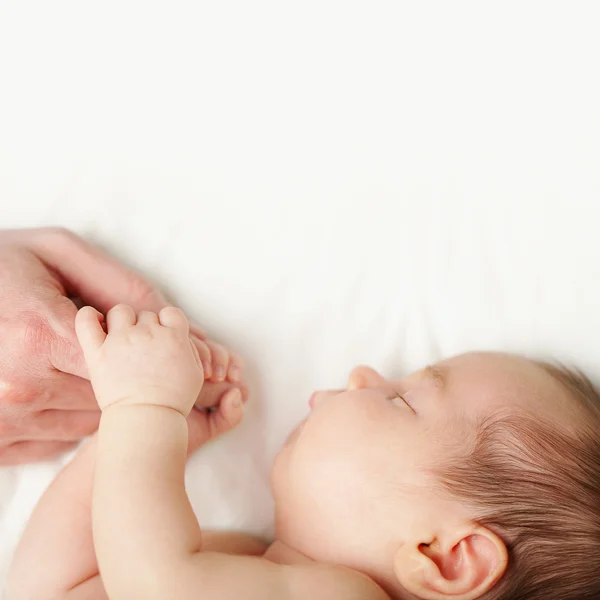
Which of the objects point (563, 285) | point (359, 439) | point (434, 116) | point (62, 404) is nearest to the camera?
point (359, 439)

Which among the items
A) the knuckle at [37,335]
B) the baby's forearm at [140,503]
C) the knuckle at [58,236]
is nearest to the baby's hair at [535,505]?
the baby's forearm at [140,503]

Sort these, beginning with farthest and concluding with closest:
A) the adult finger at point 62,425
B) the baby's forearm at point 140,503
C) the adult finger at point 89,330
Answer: the adult finger at point 62,425
the adult finger at point 89,330
the baby's forearm at point 140,503

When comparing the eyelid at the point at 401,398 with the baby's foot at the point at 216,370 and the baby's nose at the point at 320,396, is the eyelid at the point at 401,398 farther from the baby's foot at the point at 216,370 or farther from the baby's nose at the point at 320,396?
the baby's foot at the point at 216,370

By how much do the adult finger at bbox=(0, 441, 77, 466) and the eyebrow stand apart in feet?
1.98

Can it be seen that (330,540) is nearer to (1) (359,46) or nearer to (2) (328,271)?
(2) (328,271)

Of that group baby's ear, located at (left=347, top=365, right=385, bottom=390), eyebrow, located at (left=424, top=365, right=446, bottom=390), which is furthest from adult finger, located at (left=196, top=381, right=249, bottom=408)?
eyebrow, located at (left=424, top=365, right=446, bottom=390)

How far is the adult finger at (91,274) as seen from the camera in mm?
1295

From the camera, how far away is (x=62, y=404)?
122cm

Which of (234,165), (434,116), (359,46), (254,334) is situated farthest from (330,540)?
(359,46)

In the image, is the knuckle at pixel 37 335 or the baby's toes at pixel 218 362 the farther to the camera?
the baby's toes at pixel 218 362

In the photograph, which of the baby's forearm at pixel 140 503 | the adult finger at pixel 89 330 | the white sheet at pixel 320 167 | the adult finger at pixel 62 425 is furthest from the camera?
the white sheet at pixel 320 167

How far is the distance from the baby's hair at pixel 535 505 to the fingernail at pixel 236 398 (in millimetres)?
391

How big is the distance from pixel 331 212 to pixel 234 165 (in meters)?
0.20

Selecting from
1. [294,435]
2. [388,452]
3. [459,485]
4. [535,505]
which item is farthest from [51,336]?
[535,505]
